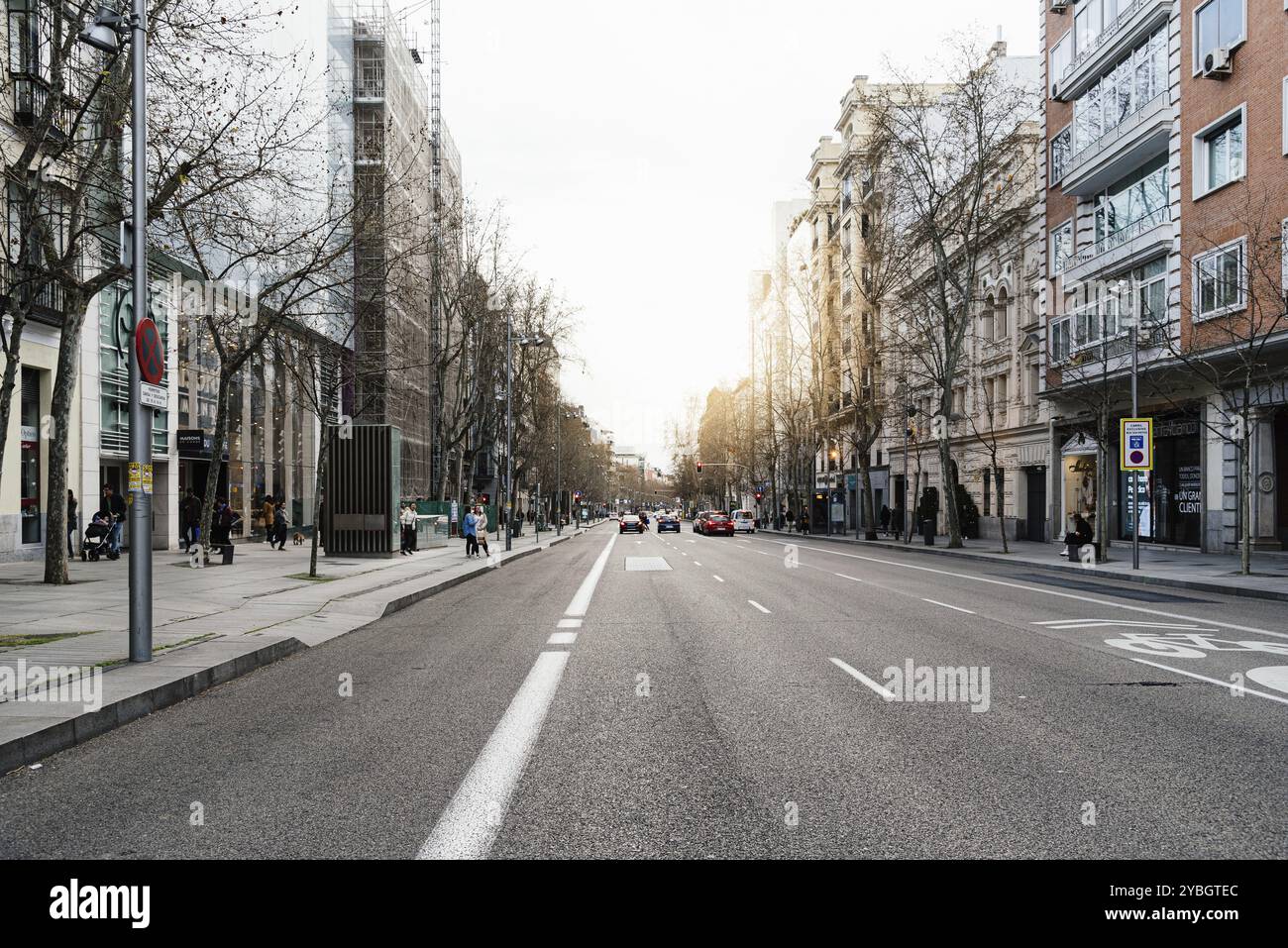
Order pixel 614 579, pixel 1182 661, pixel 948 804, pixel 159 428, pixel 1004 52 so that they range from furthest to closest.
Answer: pixel 1004 52
pixel 159 428
pixel 614 579
pixel 1182 661
pixel 948 804

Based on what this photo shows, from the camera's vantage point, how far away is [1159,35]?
99.0 feet

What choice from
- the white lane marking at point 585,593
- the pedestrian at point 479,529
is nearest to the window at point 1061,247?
the white lane marking at point 585,593

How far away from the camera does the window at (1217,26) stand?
2622cm

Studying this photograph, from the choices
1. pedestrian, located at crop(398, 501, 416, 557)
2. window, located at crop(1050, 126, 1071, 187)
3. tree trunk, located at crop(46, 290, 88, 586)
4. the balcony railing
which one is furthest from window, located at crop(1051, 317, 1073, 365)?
tree trunk, located at crop(46, 290, 88, 586)

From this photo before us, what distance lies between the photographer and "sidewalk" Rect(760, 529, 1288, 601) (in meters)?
18.3

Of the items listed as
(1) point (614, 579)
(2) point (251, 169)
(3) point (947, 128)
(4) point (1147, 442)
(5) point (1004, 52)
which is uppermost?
(5) point (1004, 52)

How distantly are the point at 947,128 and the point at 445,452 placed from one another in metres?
26.0

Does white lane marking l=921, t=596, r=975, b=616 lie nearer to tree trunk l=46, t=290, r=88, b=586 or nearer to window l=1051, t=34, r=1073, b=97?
tree trunk l=46, t=290, r=88, b=586

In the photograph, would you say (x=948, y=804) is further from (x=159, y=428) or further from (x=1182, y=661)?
(x=159, y=428)

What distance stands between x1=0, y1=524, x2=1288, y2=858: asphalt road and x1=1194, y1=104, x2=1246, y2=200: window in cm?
1981

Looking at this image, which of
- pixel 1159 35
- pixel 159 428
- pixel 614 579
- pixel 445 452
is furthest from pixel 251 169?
pixel 445 452

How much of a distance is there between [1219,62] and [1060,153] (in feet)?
34.3

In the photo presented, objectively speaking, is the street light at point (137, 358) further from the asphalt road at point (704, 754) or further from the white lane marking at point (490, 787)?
the white lane marking at point (490, 787)

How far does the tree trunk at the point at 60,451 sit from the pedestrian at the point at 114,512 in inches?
339
